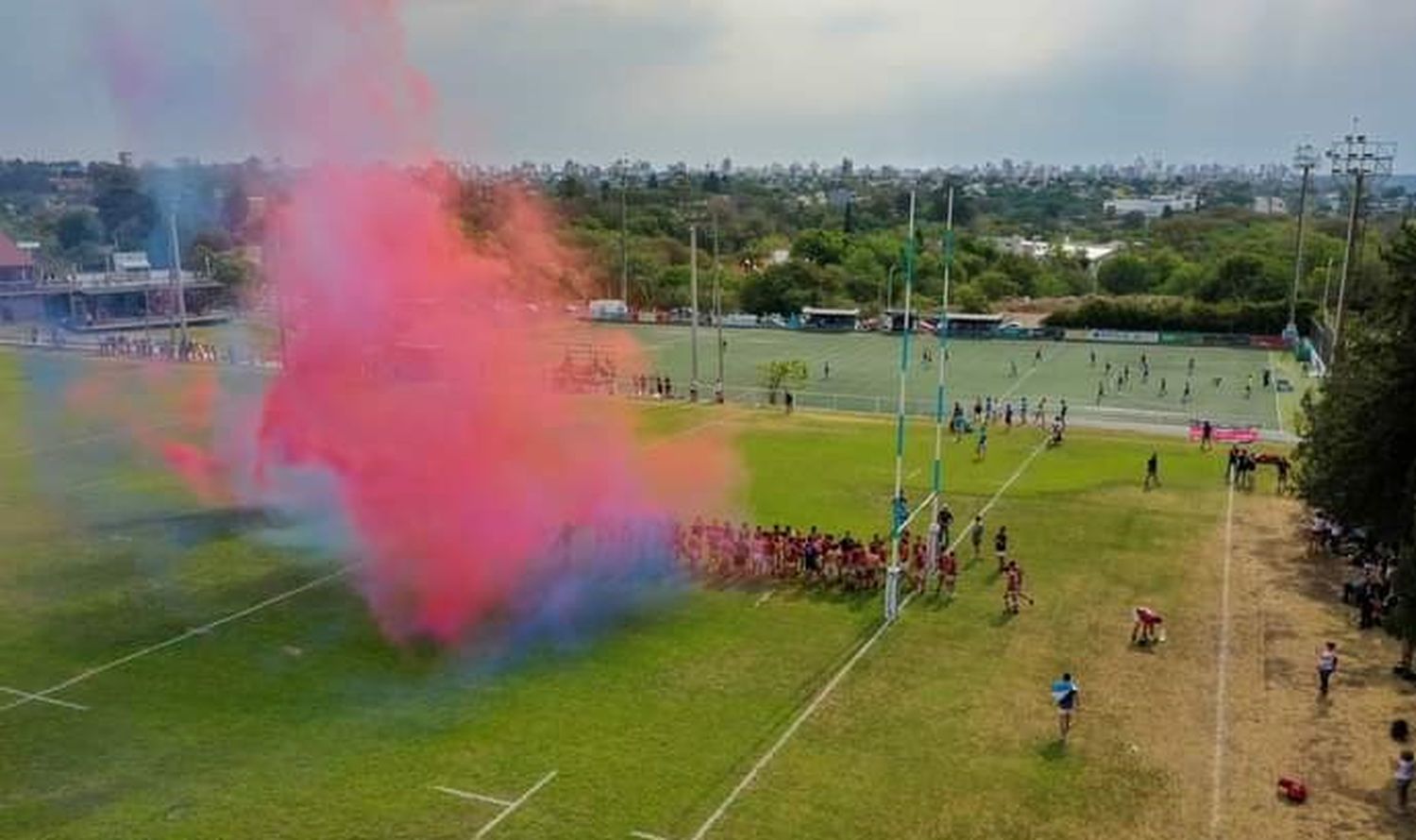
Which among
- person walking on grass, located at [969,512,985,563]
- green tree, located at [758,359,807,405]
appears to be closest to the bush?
green tree, located at [758,359,807,405]

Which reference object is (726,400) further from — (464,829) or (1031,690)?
(464,829)

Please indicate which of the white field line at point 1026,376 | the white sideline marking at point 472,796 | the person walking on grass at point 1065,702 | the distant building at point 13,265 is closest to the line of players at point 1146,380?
the white field line at point 1026,376

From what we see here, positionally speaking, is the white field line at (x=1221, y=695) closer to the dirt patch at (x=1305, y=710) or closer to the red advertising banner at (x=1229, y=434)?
the dirt patch at (x=1305, y=710)

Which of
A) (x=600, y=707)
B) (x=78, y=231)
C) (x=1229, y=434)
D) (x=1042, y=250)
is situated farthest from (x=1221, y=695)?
(x=1042, y=250)

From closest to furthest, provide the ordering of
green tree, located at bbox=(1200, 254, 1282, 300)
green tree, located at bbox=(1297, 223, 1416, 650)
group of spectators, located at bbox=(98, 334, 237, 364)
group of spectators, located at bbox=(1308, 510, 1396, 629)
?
1. green tree, located at bbox=(1297, 223, 1416, 650)
2. group of spectators, located at bbox=(1308, 510, 1396, 629)
3. group of spectators, located at bbox=(98, 334, 237, 364)
4. green tree, located at bbox=(1200, 254, 1282, 300)

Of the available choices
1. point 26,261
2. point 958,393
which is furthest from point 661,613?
point 26,261

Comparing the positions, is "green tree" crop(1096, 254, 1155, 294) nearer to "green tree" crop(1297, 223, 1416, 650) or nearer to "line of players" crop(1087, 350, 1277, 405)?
"line of players" crop(1087, 350, 1277, 405)
